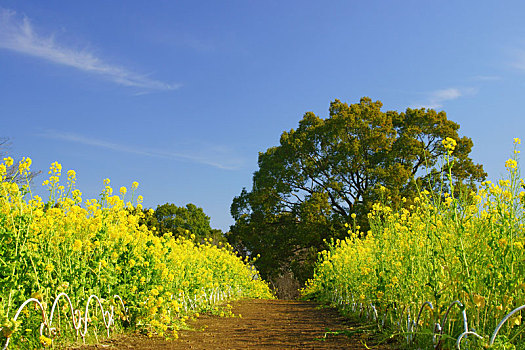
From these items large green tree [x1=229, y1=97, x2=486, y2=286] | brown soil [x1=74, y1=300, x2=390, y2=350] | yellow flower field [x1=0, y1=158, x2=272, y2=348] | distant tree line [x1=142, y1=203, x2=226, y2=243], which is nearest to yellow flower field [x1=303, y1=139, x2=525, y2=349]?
brown soil [x1=74, y1=300, x2=390, y2=350]

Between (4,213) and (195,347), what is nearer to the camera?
(4,213)

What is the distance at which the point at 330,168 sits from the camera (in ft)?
59.9

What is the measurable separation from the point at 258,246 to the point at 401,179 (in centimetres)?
642

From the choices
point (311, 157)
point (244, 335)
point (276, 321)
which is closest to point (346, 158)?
point (311, 157)

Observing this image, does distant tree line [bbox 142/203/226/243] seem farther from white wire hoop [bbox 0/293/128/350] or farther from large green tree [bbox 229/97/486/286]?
white wire hoop [bbox 0/293/128/350]

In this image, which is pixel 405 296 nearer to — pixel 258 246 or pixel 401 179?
pixel 401 179

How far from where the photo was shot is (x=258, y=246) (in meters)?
18.4

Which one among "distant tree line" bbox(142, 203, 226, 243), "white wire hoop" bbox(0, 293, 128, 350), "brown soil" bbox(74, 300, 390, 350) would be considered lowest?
"brown soil" bbox(74, 300, 390, 350)

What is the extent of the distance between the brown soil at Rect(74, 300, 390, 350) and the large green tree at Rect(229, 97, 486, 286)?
9.82 metres

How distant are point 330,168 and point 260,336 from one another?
13465mm

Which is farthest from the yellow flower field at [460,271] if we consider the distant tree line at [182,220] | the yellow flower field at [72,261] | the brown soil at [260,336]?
the distant tree line at [182,220]

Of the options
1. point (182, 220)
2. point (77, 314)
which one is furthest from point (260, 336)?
point (182, 220)

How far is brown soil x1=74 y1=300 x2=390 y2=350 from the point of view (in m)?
4.45

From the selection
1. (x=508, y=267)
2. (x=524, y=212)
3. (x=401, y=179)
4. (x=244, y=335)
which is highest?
(x=401, y=179)
